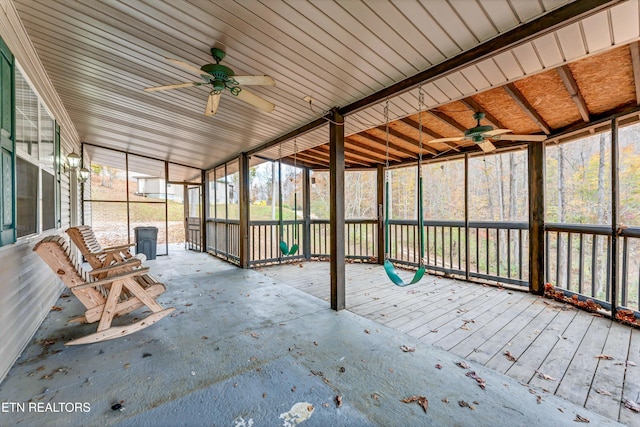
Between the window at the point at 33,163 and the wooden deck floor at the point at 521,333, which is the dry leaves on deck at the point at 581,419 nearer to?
the wooden deck floor at the point at 521,333

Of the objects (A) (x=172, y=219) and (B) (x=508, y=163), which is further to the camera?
(A) (x=172, y=219)

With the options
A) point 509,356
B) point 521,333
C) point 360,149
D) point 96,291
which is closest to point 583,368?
point 509,356

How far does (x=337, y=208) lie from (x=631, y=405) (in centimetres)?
289

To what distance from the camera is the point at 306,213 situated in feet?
23.0

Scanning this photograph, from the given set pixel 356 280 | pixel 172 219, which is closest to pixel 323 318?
pixel 356 280

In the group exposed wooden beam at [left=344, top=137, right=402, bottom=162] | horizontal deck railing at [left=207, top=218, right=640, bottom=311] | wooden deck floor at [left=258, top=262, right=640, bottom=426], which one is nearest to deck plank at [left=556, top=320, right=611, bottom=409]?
wooden deck floor at [left=258, top=262, right=640, bottom=426]

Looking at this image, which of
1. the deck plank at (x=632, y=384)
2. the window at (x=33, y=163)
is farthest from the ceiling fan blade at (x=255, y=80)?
the deck plank at (x=632, y=384)

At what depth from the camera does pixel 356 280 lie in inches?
197

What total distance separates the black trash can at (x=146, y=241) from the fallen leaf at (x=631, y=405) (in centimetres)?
871

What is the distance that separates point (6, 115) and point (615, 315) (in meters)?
6.35

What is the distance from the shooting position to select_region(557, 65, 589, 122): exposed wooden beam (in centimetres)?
248

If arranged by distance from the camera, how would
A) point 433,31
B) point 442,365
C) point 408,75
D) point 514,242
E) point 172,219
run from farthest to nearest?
point 172,219, point 514,242, point 408,75, point 442,365, point 433,31

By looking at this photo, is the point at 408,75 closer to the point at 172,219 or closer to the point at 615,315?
the point at 615,315

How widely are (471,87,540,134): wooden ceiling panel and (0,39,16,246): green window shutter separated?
445 cm
